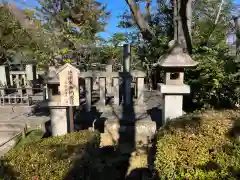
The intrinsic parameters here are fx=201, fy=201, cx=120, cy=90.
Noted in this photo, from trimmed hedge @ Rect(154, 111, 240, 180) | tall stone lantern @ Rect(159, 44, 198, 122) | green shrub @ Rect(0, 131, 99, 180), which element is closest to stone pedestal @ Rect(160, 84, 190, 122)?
tall stone lantern @ Rect(159, 44, 198, 122)

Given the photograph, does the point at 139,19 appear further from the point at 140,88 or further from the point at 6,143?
the point at 6,143

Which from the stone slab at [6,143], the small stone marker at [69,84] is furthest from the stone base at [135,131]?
the stone slab at [6,143]

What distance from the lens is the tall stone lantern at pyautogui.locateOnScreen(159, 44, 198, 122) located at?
12.7ft

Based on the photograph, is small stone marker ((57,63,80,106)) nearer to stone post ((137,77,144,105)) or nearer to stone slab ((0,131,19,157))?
stone slab ((0,131,19,157))

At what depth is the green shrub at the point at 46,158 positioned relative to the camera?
2.30 meters

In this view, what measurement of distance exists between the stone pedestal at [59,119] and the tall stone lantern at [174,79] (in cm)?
199

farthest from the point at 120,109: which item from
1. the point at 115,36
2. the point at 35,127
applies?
the point at 115,36

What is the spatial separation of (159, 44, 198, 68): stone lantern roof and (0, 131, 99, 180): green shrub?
6.74 ft

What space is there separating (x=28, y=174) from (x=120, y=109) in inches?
153

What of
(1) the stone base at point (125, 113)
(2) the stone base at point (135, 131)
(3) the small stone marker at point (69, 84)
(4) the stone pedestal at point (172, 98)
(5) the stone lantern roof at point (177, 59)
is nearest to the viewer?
(3) the small stone marker at point (69, 84)

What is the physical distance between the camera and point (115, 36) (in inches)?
545

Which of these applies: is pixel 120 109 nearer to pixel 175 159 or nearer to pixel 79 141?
pixel 79 141

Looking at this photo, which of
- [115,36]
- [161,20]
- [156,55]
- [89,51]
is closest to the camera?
[156,55]

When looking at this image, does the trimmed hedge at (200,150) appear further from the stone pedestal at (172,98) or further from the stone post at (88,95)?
the stone post at (88,95)
